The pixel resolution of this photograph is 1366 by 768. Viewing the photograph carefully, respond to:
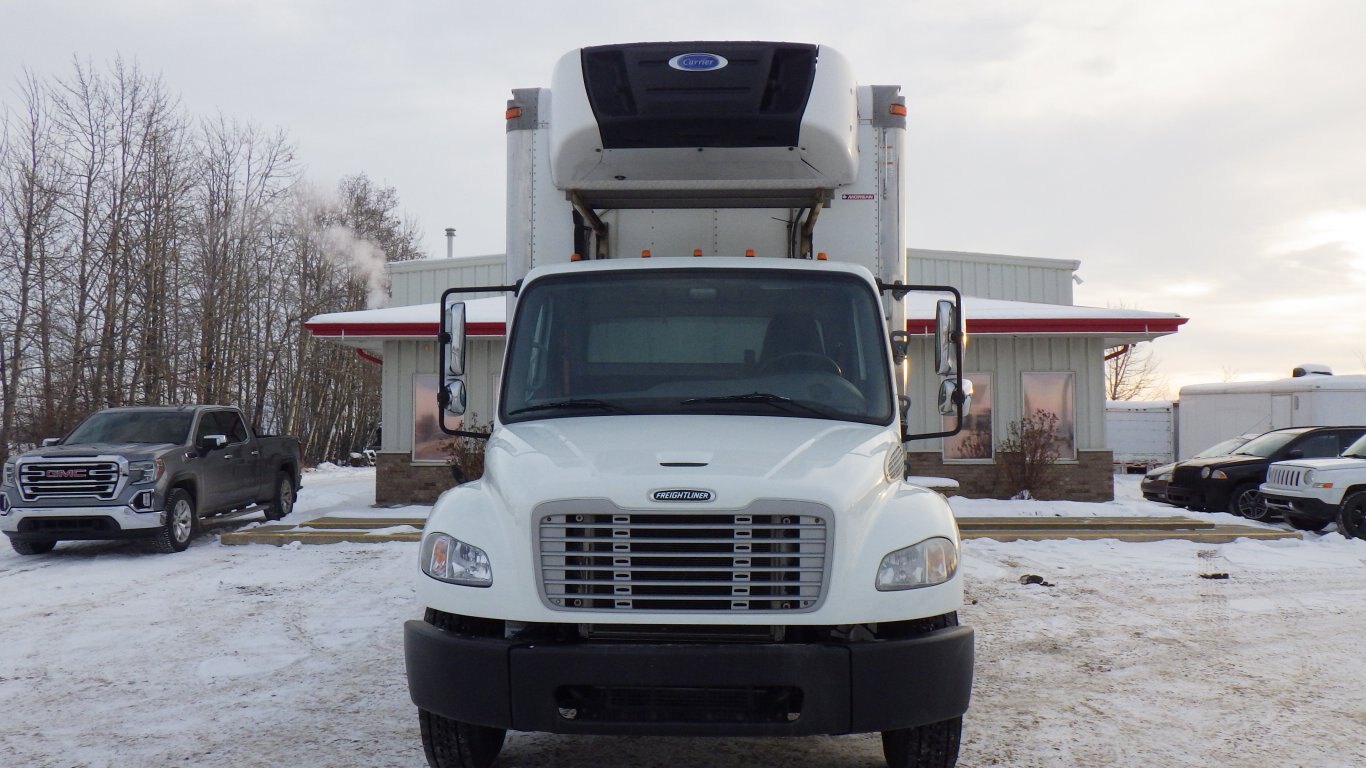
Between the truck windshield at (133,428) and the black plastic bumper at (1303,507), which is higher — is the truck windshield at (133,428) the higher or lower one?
Answer: the higher one

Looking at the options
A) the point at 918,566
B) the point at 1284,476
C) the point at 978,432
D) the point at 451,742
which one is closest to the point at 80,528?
the point at 451,742

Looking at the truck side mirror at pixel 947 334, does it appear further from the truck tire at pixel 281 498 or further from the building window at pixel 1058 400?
the building window at pixel 1058 400

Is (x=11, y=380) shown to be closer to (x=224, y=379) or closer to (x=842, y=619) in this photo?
(x=224, y=379)

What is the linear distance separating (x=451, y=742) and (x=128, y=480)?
9.06 metres

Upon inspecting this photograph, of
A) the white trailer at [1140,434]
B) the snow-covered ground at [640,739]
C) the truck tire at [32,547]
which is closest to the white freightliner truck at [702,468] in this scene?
the snow-covered ground at [640,739]

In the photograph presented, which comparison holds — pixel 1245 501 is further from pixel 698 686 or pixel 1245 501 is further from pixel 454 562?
pixel 454 562

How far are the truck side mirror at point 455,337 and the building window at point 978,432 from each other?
1361cm

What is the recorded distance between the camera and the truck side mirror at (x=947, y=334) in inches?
209

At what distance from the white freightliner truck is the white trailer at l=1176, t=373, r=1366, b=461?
2114cm

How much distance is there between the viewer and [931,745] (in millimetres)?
4133

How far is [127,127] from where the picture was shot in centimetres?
2739

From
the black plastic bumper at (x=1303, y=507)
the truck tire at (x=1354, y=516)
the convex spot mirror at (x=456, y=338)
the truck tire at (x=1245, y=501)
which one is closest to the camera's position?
the convex spot mirror at (x=456, y=338)

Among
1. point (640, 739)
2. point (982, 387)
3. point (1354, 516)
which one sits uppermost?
point (982, 387)

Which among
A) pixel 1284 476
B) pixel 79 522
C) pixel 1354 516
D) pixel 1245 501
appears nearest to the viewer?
pixel 79 522
